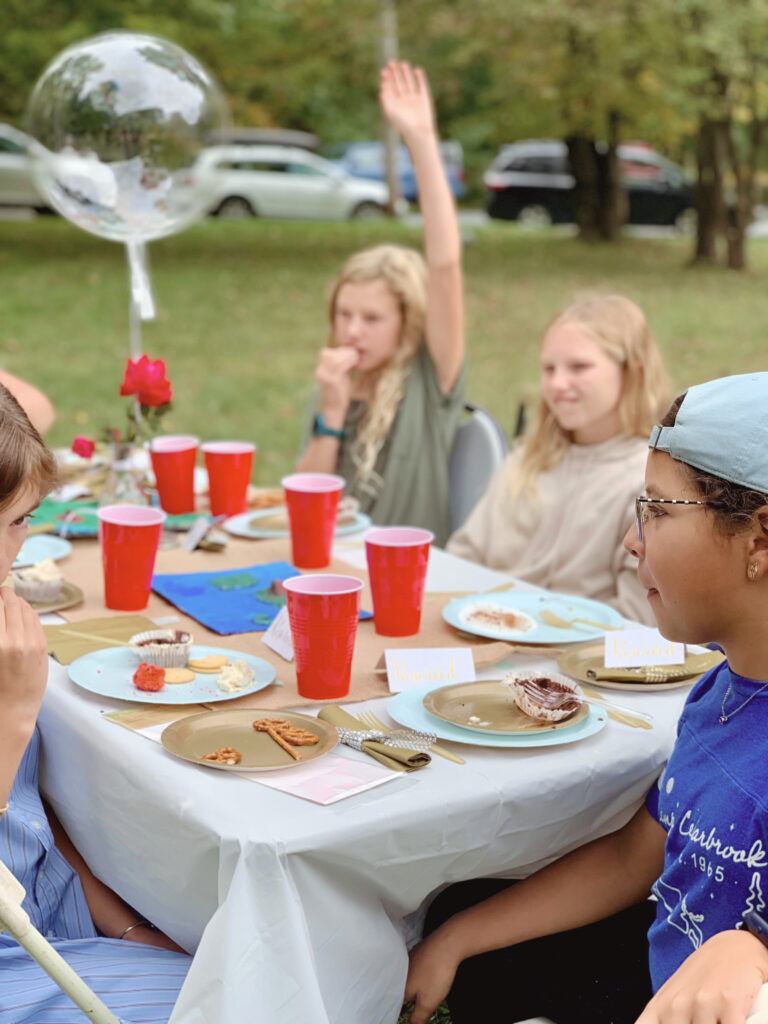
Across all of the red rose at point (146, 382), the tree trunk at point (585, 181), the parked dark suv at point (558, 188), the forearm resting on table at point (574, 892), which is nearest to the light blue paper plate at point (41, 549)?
the red rose at point (146, 382)

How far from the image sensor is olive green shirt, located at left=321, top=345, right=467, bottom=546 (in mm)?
3709

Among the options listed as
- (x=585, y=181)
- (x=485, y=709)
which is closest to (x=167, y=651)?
(x=485, y=709)

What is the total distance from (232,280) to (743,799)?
1266 cm

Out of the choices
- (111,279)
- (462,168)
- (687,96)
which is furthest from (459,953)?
(462,168)

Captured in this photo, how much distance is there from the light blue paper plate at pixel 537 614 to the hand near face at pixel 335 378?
3.73 ft

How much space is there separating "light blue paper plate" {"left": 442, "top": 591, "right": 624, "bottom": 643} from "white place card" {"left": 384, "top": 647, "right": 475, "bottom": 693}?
0.17 metres

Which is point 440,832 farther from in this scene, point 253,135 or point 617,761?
point 253,135

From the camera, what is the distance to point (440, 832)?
64.3 inches

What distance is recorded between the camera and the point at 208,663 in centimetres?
205

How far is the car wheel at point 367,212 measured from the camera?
21.1 m

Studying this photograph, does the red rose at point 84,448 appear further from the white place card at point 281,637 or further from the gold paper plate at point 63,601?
the white place card at point 281,637

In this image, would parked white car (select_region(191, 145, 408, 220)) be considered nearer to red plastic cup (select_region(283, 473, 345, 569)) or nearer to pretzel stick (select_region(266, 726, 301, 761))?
red plastic cup (select_region(283, 473, 345, 569))

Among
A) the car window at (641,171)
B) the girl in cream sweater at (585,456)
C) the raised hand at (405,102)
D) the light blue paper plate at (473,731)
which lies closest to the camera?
the light blue paper plate at (473,731)

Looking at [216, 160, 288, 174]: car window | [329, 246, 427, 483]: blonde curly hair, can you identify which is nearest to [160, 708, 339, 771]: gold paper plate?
[329, 246, 427, 483]: blonde curly hair
